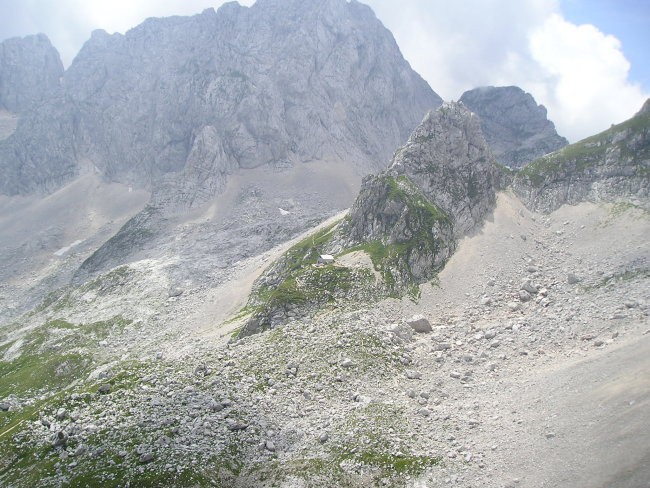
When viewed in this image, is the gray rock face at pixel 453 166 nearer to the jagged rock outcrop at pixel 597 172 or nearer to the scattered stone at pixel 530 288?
the jagged rock outcrop at pixel 597 172

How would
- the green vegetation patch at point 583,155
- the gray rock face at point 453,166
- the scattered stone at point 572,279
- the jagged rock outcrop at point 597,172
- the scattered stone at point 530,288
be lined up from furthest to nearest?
the green vegetation patch at point 583,155 < the gray rock face at point 453,166 < the jagged rock outcrop at point 597,172 < the scattered stone at point 530,288 < the scattered stone at point 572,279

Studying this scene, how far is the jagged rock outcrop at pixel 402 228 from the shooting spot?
206 ft

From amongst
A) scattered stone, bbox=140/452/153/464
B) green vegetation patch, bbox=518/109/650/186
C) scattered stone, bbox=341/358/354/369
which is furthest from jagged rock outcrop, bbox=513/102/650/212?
scattered stone, bbox=140/452/153/464

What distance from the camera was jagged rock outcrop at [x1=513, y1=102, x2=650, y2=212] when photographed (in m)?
80.6

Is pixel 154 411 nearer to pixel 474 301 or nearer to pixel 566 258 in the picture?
pixel 474 301

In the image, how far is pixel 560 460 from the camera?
95.6 ft

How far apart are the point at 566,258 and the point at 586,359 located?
101 feet

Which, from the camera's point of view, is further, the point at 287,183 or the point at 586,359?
the point at 287,183


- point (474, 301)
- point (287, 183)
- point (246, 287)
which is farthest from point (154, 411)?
point (287, 183)

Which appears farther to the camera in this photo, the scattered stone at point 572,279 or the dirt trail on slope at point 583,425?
the scattered stone at point 572,279

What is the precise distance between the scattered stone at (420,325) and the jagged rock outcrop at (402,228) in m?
7.59

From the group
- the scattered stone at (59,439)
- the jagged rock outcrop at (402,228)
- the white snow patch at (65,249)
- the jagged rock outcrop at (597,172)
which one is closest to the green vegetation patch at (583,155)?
the jagged rock outcrop at (597,172)

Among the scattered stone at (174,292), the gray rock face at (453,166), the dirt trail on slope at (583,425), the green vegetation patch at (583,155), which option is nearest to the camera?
the dirt trail on slope at (583,425)

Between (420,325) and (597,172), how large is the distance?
180 feet
